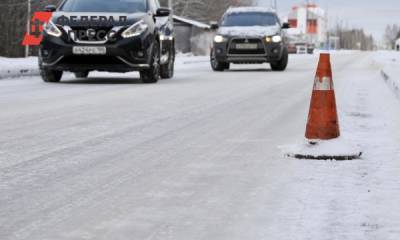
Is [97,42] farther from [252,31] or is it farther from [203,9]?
[203,9]

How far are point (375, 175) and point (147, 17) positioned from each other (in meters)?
9.71

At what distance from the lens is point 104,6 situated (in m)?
14.4

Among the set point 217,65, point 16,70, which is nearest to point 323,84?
point 16,70

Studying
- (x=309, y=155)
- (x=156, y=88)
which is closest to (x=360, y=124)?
(x=309, y=155)

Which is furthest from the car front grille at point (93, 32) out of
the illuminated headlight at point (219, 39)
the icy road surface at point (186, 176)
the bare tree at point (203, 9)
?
the bare tree at point (203, 9)

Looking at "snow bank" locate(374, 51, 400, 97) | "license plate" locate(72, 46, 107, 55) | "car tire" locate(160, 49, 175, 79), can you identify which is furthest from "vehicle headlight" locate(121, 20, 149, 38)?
"snow bank" locate(374, 51, 400, 97)

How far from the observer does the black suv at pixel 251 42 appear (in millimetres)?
21250

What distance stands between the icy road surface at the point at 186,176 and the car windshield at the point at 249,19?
13327mm

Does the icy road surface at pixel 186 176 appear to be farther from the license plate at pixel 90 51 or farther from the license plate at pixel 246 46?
the license plate at pixel 246 46

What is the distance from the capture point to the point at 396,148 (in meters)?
5.99

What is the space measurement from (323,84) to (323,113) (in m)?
0.39

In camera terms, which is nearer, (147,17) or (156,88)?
(156,88)

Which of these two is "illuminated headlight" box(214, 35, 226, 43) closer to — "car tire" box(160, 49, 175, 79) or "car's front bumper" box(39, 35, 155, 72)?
"car tire" box(160, 49, 175, 79)

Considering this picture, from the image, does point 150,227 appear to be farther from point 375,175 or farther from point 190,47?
point 190,47
